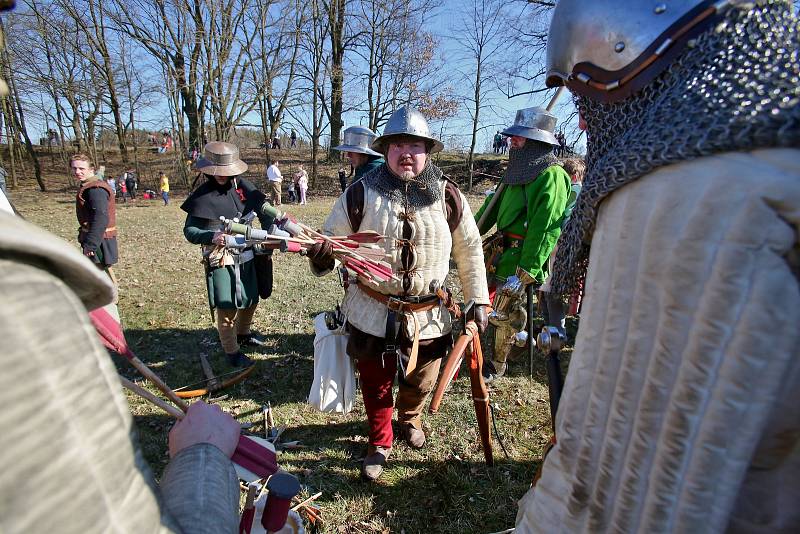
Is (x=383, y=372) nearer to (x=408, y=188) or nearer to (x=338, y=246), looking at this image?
(x=338, y=246)

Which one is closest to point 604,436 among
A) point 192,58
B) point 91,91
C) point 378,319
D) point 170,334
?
point 378,319

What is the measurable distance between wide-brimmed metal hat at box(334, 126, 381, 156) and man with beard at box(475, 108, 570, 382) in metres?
1.77

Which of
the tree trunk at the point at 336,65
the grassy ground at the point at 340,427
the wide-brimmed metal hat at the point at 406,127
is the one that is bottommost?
the grassy ground at the point at 340,427

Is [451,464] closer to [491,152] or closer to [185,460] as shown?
[185,460]

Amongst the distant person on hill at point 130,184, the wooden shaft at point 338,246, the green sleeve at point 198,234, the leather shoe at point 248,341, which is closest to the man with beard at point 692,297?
the wooden shaft at point 338,246

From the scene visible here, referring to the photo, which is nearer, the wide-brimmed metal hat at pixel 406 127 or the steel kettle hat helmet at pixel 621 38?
the steel kettle hat helmet at pixel 621 38

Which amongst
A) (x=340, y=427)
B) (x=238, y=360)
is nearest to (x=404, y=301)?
(x=340, y=427)

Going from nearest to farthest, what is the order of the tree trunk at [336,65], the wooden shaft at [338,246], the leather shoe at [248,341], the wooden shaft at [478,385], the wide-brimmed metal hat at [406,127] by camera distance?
the wooden shaft at [338,246], the wide-brimmed metal hat at [406,127], the wooden shaft at [478,385], the leather shoe at [248,341], the tree trunk at [336,65]

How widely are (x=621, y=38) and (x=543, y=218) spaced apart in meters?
2.89

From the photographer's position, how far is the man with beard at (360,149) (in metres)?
5.42

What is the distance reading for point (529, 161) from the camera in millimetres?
4164

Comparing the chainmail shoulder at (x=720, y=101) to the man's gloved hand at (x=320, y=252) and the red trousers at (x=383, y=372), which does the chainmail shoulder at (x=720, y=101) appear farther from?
the red trousers at (x=383, y=372)

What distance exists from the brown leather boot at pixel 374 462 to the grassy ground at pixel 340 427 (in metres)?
0.08

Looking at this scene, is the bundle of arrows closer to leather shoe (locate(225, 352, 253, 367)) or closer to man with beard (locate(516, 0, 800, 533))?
man with beard (locate(516, 0, 800, 533))
